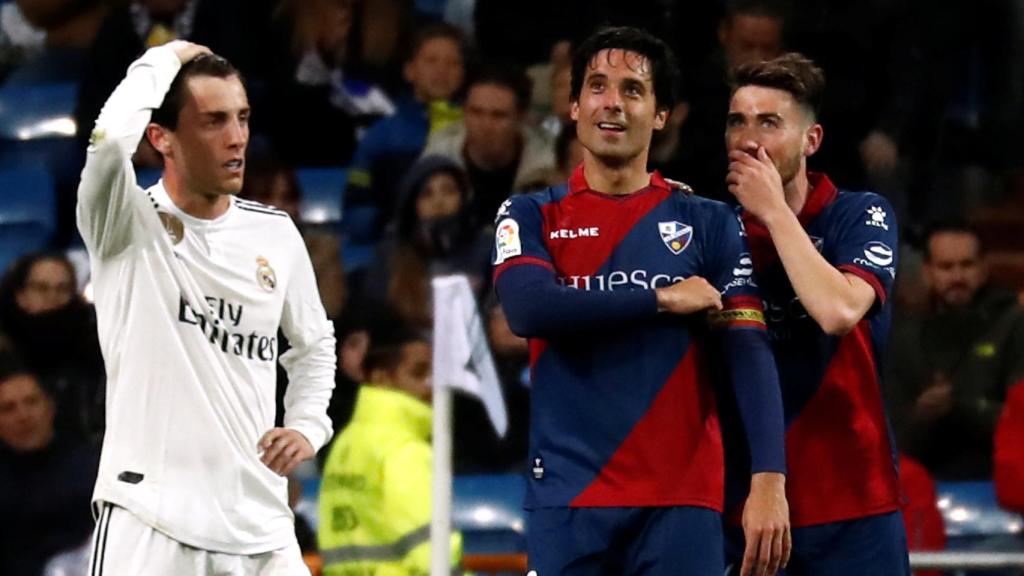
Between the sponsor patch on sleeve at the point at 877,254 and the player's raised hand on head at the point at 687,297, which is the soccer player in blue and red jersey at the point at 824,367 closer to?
the sponsor patch on sleeve at the point at 877,254

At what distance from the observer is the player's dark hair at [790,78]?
452 centimetres

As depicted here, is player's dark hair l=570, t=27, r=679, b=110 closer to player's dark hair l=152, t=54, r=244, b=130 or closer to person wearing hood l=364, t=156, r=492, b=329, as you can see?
player's dark hair l=152, t=54, r=244, b=130

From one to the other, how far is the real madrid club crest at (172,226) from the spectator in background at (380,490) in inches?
100

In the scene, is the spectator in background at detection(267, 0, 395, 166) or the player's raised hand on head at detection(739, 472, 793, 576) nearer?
the player's raised hand on head at detection(739, 472, 793, 576)

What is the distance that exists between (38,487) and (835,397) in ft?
15.4

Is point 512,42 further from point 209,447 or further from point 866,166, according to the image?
point 209,447

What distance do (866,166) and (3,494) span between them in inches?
161

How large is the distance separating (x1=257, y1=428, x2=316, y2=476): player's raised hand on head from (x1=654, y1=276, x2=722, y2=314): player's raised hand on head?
1067mm

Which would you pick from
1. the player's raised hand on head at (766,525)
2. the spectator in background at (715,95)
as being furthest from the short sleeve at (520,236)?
the spectator in background at (715,95)

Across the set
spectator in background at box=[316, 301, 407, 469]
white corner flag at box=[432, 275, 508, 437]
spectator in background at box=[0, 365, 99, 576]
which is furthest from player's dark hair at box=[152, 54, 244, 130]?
spectator in background at box=[0, 365, 99, 576]

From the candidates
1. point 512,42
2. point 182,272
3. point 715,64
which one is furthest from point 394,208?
point 182,272

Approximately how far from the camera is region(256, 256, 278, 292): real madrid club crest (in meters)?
4.76

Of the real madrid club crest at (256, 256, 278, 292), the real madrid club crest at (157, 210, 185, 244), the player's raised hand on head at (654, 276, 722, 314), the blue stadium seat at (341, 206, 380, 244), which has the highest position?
the blue stadium seat at (341, 206, 380, 244)

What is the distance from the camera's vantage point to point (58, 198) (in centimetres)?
1023
